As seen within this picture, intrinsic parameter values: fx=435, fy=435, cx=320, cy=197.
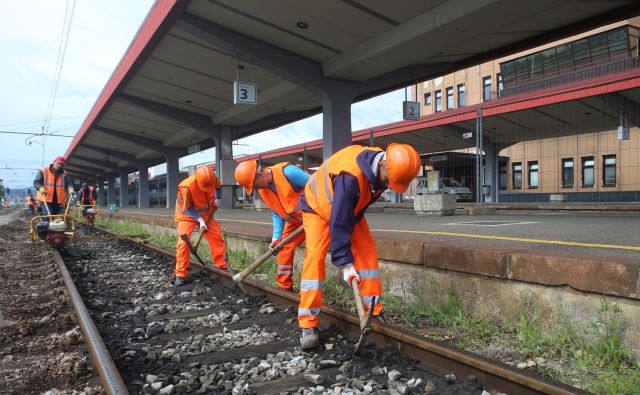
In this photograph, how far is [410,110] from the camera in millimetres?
14211

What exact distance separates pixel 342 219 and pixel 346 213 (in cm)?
5

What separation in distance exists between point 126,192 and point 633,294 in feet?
176

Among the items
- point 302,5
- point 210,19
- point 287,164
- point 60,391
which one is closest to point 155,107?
point 210,19

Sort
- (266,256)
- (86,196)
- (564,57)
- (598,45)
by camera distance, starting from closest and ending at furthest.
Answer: (266,256), (86,196), (598,45), (564,57)

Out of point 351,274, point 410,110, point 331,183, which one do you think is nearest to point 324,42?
point 410,110

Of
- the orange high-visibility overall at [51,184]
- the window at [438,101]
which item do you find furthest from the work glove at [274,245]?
the window at [438,101]

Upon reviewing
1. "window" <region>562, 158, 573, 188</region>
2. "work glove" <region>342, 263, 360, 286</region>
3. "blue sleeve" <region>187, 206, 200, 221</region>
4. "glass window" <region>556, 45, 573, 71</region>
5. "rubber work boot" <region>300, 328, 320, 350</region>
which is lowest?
"rubber work boot" <region>300, 328, 320, 350</region>

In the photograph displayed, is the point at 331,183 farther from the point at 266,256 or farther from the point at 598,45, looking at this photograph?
the point at 598,45

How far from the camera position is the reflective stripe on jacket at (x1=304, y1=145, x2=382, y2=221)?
3.13 meters

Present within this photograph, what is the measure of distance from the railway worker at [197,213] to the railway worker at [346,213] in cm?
262

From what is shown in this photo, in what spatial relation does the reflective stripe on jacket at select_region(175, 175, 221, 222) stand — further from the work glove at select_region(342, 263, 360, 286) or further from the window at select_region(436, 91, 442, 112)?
the window at select_region(436, 91, 442, 112)

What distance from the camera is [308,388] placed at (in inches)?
101

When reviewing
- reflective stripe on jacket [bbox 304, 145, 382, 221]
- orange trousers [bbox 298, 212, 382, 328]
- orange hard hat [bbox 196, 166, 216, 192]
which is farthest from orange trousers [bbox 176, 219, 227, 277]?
reflective stripe on jacket [bbox 304, 145, 382, 221]

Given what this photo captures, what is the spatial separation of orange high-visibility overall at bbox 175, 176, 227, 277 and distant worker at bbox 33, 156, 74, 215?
170 inches
